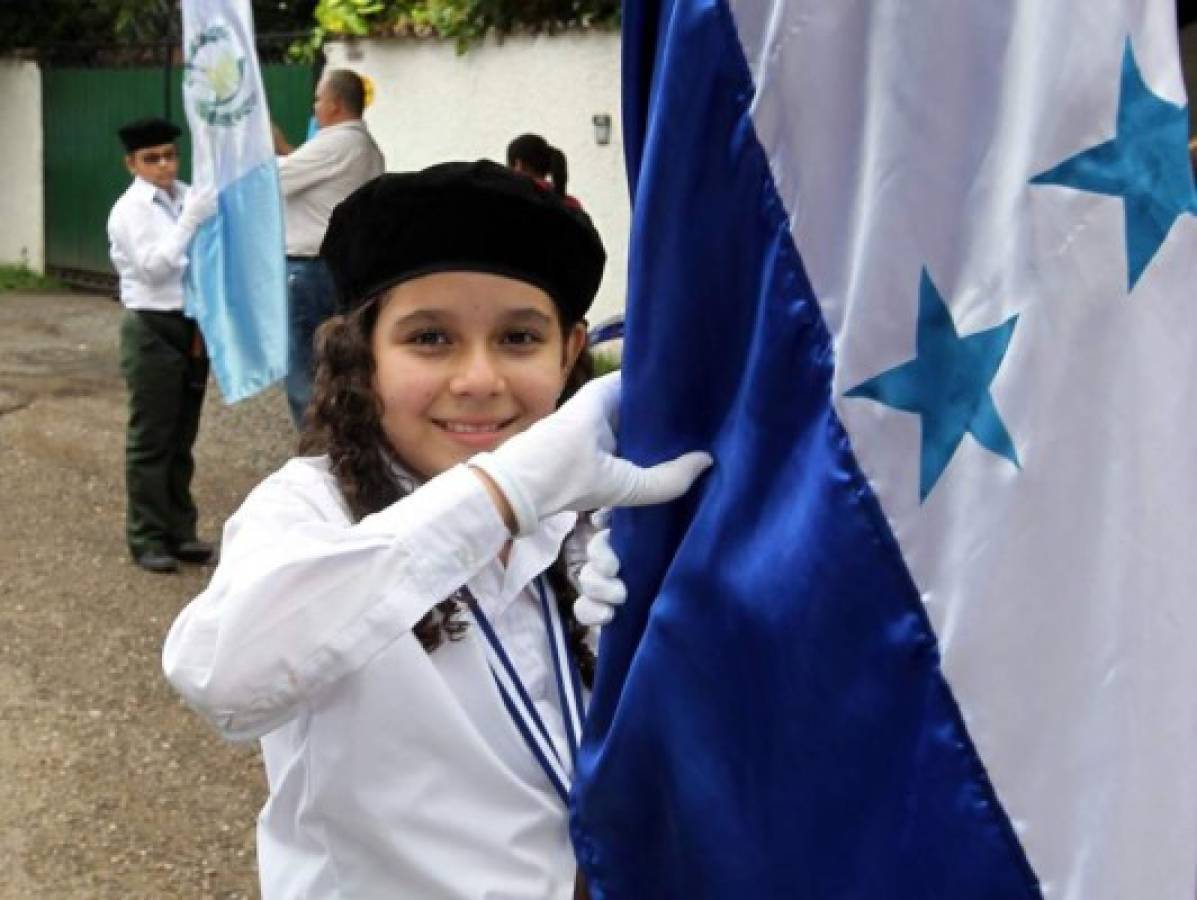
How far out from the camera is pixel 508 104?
11.3 metres

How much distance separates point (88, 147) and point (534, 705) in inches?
577

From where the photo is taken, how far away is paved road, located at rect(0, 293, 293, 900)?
15.0 feet

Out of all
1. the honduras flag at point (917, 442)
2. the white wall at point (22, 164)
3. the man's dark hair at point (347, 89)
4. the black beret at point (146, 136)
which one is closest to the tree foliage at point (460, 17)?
the man's dark hair at point (347, 89)

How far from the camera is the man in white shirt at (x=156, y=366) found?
7035mm

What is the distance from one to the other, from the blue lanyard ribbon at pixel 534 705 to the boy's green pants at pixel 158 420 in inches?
209

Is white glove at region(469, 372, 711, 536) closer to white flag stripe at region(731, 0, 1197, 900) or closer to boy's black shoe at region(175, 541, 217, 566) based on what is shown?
white flag stripe at region(731, 0, 1197, 900)

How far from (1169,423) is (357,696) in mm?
860

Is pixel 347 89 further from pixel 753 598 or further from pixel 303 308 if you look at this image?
pixel 753 598

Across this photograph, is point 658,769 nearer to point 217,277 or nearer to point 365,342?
point 365,342

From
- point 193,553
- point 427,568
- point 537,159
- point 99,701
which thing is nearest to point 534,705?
point 427,568

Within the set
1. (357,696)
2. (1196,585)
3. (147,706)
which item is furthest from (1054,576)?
(147,706)

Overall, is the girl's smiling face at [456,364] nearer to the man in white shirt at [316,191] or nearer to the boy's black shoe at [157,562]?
the boy's black shoe at [157,562]

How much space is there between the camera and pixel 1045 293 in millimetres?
1399

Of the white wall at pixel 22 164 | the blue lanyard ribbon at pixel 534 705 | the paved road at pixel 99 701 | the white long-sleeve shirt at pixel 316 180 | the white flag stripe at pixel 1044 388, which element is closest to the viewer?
the white flag stripe at pixel 1044 388
